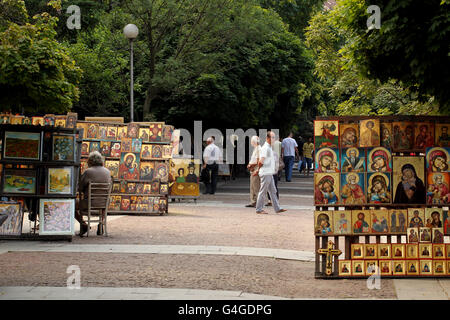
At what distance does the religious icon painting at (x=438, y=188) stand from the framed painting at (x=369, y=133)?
807 millimetres

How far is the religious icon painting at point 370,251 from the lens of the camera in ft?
31.4

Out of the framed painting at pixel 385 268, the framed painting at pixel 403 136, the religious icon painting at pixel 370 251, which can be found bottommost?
the framed painting at pixel 385 268

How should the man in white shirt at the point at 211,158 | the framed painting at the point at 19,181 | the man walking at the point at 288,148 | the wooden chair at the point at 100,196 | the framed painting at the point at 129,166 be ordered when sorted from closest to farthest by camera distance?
the framed painting at the point at 19,181
the wooden chair at the point at 100,196
the framed painting at the point at 129,166
the man in white shirt at the point at 211,158
the man walking at the point at 288,148

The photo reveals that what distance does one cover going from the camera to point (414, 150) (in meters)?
9.73

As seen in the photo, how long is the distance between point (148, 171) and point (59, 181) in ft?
17.9

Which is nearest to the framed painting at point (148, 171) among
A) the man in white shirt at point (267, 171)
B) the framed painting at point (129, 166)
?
the framed painting at point (129, 166)

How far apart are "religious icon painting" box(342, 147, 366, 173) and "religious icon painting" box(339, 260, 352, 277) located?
1122 mm

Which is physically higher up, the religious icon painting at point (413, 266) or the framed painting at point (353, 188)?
A: the framed painting at point (353, 188)

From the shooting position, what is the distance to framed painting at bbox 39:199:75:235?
13172 millimetres

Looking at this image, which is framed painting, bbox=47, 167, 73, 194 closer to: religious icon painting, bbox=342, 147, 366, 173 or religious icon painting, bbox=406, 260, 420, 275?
religious icon painting, bbox=342, 147, 366, 173

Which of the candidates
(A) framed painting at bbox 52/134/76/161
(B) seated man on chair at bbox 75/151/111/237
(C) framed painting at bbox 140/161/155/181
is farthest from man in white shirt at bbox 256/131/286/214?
(A) framed painting at bbox 52/134/76/161

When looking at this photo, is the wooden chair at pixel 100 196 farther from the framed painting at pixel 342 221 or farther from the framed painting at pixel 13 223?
the framed painting at pixel 342 221

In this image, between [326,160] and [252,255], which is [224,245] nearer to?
[252,255]

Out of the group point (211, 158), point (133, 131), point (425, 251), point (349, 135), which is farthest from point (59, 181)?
point (211, 158)
